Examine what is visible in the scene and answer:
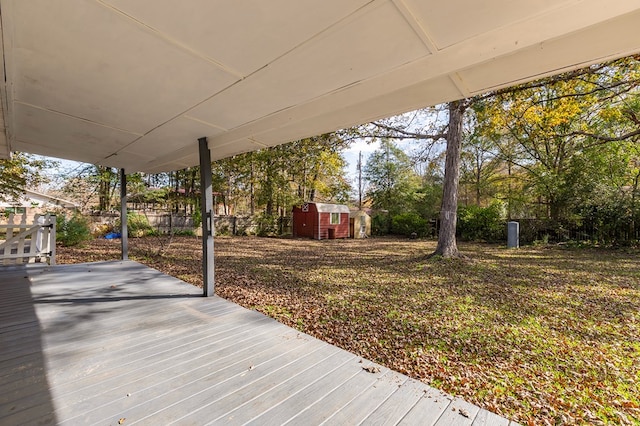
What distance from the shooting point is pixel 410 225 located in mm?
17250

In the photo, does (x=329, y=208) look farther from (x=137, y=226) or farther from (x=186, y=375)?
(x=186, y=375)

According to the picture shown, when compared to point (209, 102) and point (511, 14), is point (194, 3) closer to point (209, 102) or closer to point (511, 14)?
Result: point (209, 102)

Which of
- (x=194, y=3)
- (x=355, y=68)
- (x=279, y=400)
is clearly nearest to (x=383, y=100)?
(x=355, y=68)

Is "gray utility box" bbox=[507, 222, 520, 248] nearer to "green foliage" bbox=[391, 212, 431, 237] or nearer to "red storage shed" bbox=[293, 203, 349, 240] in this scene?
"green foliage" bbox=[391, 212, 431, 237]

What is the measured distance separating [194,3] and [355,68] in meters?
1.06

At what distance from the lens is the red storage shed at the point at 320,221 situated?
15016 mm

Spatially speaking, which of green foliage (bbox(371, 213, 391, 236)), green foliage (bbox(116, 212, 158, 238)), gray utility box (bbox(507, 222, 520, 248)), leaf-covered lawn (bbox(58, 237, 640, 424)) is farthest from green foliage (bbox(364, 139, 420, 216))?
green foliage (bbox(116, 212, 158, 238))

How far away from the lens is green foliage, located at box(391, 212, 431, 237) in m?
16.6

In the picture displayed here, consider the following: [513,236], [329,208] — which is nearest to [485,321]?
[513,236]

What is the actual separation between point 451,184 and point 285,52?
24.5ft

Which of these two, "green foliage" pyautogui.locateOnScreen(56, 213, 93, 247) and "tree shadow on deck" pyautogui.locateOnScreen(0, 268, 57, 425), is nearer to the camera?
"tree shadow on deck" pyautogui.locateOnScreen(0, 268, 57, 425)

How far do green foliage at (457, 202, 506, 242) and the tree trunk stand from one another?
7.01m

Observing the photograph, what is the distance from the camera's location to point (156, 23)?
5.04ft

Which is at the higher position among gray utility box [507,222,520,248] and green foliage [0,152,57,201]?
green foliage [0,152,57,201]
